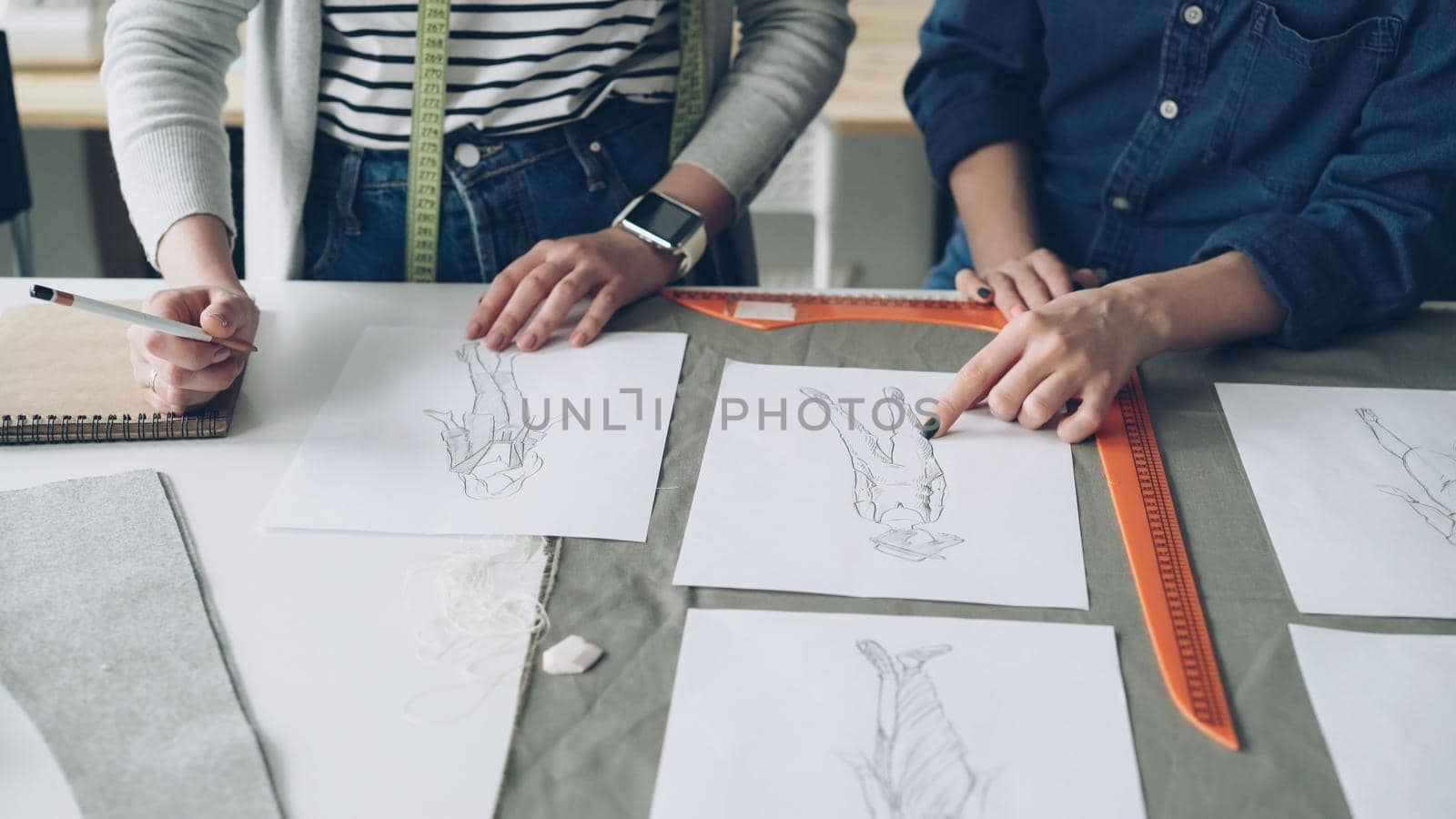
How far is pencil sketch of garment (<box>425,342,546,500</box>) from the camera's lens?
0.78 m

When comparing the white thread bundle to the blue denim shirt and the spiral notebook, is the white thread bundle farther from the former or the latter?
the blue denim shirt

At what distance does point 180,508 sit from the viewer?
753 mm

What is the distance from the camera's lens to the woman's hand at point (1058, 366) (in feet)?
2.69

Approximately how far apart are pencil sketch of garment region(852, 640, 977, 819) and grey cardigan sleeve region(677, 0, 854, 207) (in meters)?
0.60

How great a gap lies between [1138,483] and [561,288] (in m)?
0.47

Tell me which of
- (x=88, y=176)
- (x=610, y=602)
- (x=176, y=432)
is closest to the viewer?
(x=610, y=602)

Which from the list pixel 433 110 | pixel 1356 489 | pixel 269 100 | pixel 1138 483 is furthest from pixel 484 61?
pixel 1356 489

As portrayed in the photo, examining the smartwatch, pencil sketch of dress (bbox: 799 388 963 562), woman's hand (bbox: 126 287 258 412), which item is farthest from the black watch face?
woman's hand (bbox: 126 287 258 412)

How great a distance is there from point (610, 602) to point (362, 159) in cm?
58

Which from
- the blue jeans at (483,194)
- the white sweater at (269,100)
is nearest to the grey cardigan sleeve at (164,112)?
the white sweater at (269,100)

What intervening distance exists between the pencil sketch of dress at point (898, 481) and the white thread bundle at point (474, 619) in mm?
218

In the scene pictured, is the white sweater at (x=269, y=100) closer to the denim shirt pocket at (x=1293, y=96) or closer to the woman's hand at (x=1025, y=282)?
the woman's hand at (x=1025, y=282)

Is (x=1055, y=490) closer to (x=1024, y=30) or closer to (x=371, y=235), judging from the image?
(x=1024, y=30)

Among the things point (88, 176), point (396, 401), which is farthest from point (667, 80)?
point (88, 176)
